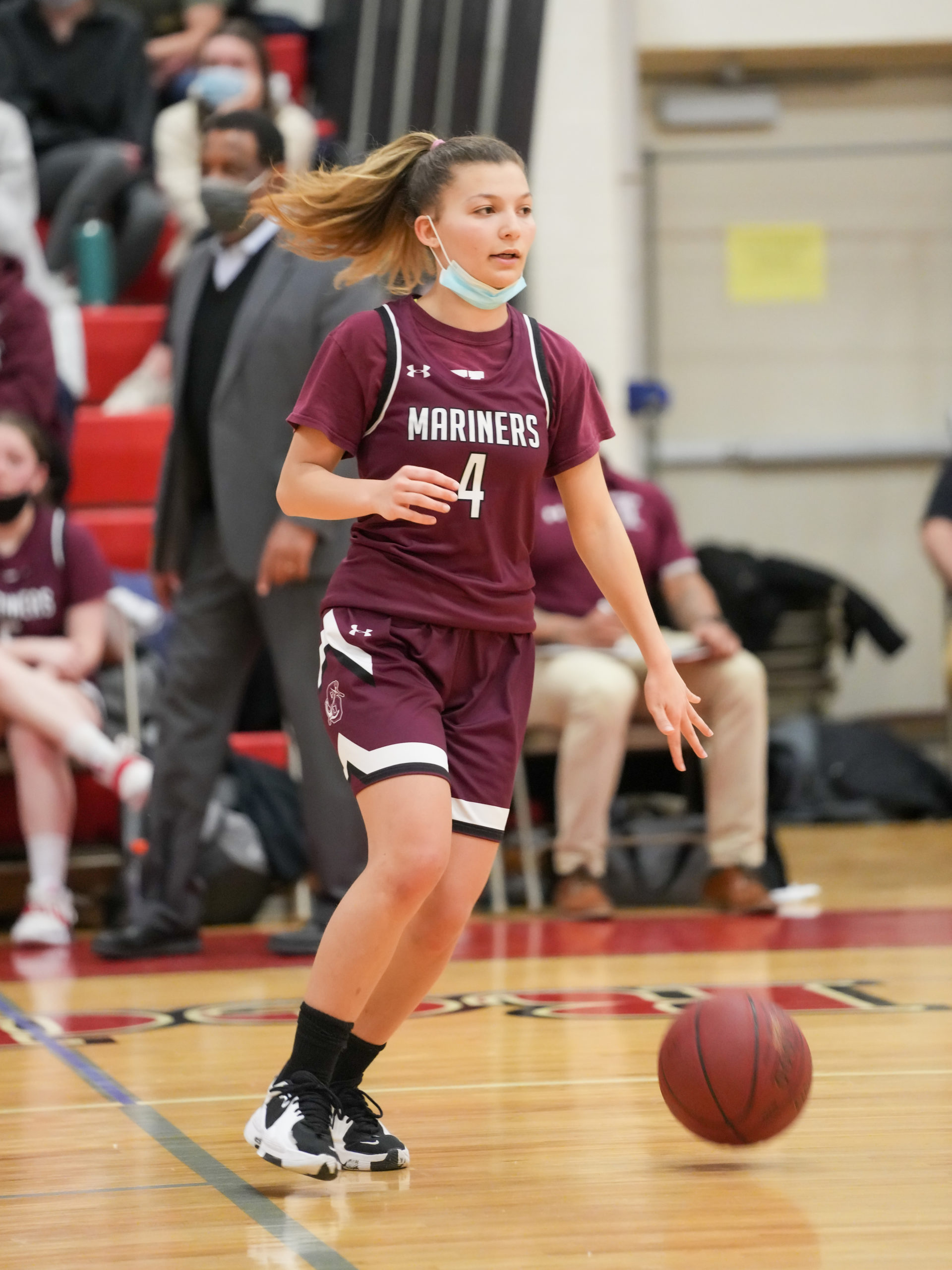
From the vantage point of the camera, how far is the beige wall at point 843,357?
8.37 meters

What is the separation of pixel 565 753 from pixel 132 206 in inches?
135

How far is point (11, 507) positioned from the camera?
200 inches

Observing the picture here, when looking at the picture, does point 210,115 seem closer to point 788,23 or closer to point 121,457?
point 121,457

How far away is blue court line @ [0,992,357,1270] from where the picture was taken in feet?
6.51

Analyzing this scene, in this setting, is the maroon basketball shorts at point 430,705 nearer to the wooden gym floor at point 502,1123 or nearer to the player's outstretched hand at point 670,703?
the player's outstretched hand at point 670,703

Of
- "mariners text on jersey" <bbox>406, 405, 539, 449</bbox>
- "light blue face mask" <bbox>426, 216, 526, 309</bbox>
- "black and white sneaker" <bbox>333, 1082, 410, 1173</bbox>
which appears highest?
"light blue face mask" <bbox>426, 216, 526, 309</bbox>

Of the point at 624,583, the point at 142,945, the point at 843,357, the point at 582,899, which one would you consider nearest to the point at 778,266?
the point at 843,357

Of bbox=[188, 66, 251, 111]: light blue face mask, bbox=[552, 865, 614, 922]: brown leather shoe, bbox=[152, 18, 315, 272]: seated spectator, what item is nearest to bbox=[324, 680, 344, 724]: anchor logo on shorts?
bbox=[552, 865, 614, 922]: brown leather shoe

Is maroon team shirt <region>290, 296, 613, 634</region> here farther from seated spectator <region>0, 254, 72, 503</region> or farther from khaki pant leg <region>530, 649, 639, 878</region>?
seated spectator <region>0, 254, 72, 503</region>

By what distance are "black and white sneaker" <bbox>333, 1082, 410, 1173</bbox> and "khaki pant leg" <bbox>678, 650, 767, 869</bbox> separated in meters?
2.85

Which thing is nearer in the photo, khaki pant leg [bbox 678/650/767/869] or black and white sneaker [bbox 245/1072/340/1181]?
black and white sneaker [bbox 245/1072/340/1181]

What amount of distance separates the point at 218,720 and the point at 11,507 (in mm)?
1058

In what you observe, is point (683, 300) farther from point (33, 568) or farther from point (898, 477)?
point (33, 568)

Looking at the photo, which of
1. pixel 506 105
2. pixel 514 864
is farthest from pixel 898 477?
pixel 514 864
